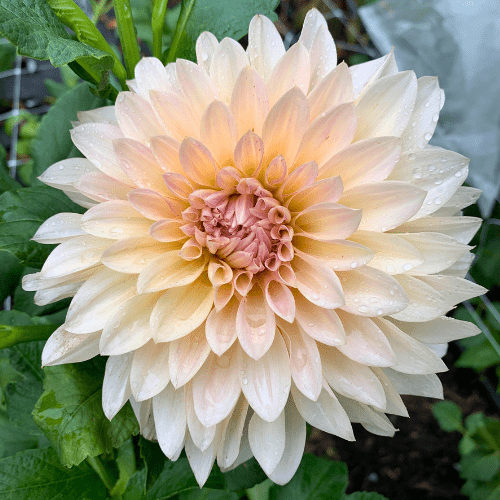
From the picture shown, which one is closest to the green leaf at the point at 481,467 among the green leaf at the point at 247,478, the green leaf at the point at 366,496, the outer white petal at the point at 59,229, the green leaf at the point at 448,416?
the green leaf at the point at 448,416

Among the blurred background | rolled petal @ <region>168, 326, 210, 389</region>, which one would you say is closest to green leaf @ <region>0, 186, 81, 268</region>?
rolled petal @ <region>168, 326, 210, 389</region>

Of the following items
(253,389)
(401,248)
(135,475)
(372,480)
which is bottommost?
(372,480)

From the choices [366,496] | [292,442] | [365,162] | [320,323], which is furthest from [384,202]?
[366,496]

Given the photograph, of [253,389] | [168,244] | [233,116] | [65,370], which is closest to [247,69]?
[233,116]

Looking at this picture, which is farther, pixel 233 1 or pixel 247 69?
pixel 233 1

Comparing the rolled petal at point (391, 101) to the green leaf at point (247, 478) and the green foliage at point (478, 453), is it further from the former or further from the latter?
the green foliage at point (478, 453)

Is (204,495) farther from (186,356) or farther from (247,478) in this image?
(186,356)

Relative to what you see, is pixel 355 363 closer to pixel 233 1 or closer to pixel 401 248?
pixel 401 248
